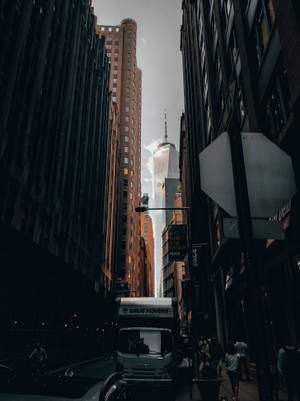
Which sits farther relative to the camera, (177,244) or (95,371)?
(95,371)

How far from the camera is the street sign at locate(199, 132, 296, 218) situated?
10.4ft

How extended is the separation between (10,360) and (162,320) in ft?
36.3

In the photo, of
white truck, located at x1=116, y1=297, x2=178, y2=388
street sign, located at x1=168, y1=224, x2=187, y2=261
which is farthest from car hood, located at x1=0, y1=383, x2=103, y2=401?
street sign, located at x1=168, y1=224, x2=187, y2=261

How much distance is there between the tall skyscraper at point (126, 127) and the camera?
9138 centimetres

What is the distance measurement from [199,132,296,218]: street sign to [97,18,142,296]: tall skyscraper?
84.0 m

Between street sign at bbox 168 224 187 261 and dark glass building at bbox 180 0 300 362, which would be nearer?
dark glass building at bbox 180 0 300 362

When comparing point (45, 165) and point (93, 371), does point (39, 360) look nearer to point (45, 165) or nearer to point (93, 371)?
point (93, 371)

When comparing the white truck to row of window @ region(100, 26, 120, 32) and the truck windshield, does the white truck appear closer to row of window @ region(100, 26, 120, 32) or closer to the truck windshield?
the truck windshield

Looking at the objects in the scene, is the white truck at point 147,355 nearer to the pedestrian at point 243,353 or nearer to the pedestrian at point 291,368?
the pedestrian at point 243,353

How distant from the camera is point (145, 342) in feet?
39.2

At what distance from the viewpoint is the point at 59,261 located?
27.0 metres

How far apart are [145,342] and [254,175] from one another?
34.9 feet

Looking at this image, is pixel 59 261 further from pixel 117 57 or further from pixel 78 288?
pixel 117 57

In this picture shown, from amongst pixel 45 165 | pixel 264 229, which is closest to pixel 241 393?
pixel 264 229
